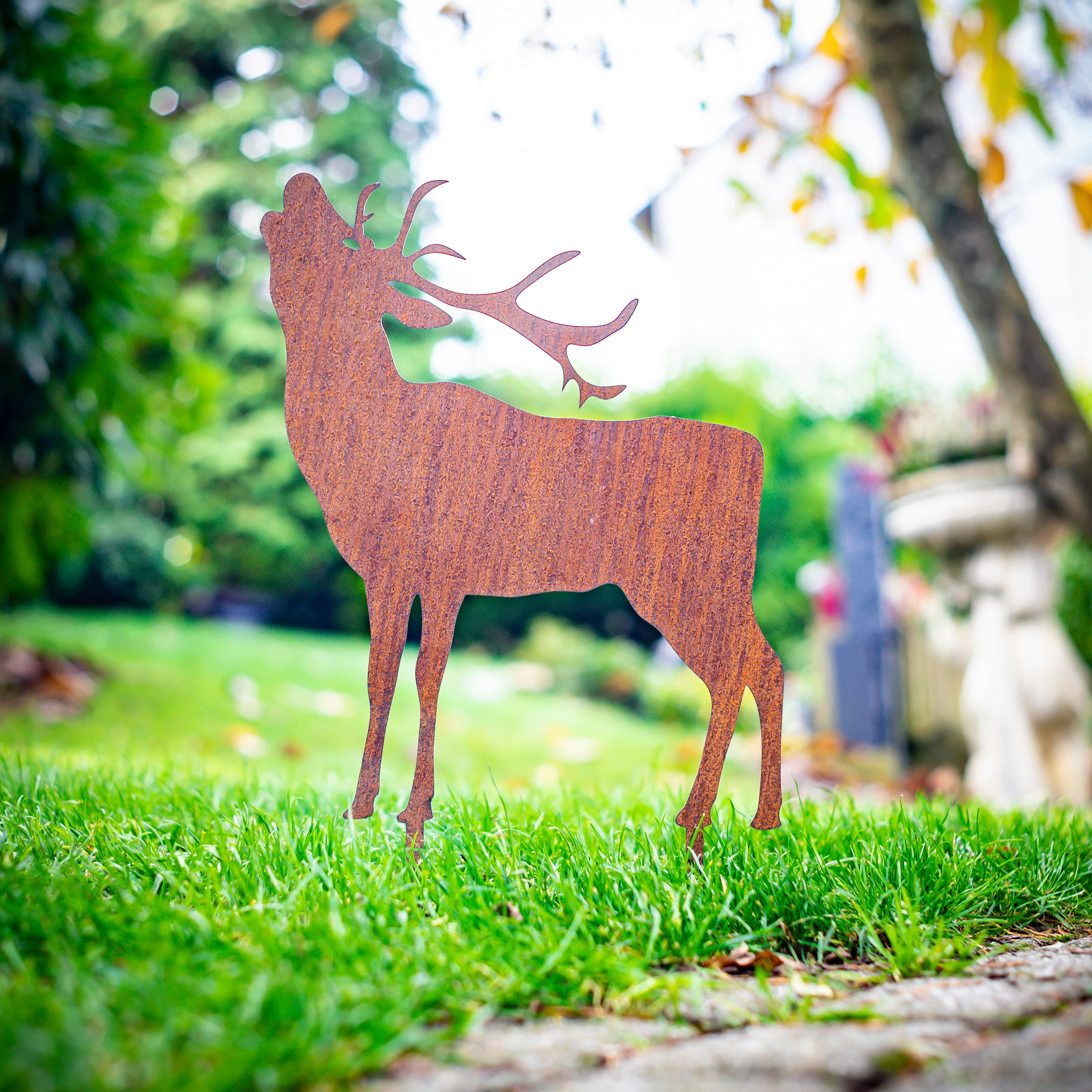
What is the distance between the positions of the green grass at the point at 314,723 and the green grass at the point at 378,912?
0.71 meters

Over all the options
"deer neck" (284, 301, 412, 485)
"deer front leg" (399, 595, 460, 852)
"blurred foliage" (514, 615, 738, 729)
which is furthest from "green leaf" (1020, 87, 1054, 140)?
"blurred foliage" (514, 615, 738, 729)

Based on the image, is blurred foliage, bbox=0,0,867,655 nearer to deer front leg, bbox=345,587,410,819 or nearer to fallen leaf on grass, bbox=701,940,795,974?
deer front leg, bbox=345,587,410,819

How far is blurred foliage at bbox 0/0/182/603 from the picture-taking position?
13.1ft

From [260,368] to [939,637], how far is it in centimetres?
838

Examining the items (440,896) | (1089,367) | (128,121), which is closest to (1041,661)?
(440,896)

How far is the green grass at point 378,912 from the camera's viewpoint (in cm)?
96

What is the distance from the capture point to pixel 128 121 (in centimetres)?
480

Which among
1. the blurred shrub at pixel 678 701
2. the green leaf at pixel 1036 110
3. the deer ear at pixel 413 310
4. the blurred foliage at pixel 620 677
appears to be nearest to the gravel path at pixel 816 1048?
the deer ear at pixel 413 310

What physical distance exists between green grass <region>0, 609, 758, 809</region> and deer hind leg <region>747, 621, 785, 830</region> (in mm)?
646

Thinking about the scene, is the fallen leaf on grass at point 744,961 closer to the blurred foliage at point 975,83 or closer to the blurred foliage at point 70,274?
the blurred foliage at point 975,83

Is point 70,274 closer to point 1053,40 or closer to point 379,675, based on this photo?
point 379,675

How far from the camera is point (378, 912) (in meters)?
1.34

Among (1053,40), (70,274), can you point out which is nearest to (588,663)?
A: (70,274)

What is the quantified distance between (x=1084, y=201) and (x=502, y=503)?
116 inches
